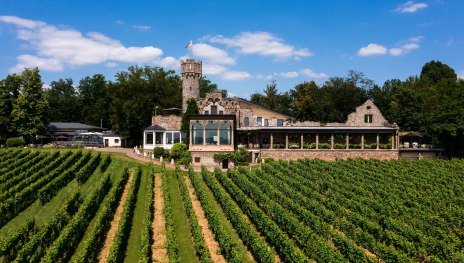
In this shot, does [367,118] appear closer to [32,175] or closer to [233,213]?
[233,213]

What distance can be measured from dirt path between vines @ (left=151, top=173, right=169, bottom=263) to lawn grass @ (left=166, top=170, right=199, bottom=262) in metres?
0.81

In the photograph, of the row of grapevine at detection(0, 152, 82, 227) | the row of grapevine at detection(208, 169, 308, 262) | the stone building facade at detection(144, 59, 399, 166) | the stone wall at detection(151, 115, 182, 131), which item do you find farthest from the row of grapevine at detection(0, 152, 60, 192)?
the row of grapevine at detection(208, 169, 308, 262)

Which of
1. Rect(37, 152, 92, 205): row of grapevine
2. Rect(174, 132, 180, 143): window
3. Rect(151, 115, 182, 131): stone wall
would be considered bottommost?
Rect(37, 152, 92, 205): row of grapevine

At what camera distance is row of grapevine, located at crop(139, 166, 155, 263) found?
20852 millimetres

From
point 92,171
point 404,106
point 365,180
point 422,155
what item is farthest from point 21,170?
point 404,106

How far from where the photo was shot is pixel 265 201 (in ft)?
95.4

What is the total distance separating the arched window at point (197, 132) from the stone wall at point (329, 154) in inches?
301

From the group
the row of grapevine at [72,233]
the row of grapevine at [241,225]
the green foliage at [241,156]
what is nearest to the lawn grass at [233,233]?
the row of grapevine at [241,225]

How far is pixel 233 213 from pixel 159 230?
4.85m

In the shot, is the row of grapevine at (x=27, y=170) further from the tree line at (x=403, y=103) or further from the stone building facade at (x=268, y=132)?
the tree line at (x=403, y=103)

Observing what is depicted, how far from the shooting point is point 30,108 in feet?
187

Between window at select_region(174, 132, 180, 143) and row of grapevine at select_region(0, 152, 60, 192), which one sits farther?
window at select_region(174, 132, 180, 143)

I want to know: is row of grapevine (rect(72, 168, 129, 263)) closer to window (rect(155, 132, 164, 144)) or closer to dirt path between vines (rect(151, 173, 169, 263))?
dirt path between vines (rect(151, 173, 169, 263))

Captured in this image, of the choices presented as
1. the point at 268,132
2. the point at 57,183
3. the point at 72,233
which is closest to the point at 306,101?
the point at 268,132
